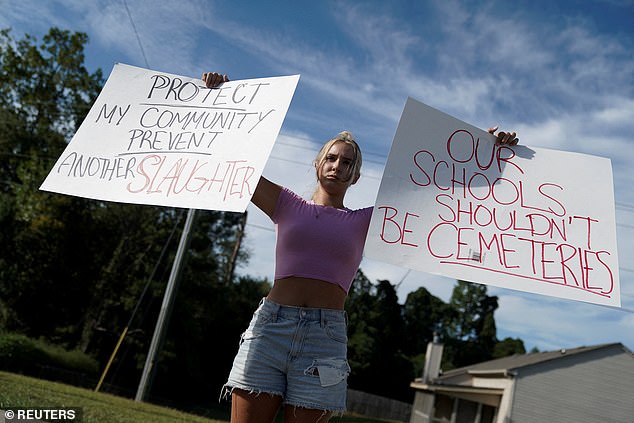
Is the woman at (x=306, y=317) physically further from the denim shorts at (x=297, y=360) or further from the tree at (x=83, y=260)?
the tree at (x=83, y=260)

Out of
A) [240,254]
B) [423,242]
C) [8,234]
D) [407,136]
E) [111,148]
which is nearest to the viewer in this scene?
[423,242]

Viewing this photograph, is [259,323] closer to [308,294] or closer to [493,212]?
[308,294]

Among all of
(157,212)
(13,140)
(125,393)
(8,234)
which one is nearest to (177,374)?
(125,393)

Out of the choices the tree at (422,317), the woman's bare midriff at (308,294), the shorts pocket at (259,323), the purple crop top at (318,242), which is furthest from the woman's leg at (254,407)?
the tree at (422,317)

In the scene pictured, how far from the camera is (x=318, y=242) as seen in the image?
7.36 feet

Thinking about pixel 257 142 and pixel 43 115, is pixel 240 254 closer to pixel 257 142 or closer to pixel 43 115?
pixel 43 115

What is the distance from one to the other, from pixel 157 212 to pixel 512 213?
26.4m

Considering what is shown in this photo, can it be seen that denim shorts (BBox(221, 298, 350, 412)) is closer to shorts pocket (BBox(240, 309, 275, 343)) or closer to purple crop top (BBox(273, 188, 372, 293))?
shorts pocket (BBox(240, 309, 275, 343))

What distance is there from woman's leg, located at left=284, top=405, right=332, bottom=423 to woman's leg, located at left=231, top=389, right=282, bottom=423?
0.07 meters

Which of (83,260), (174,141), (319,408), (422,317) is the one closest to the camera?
(319,408)

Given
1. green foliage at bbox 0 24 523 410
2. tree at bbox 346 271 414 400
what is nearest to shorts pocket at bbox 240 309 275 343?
green foliage at bbox 0 24 523 410

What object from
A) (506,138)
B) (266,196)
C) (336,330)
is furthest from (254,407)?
(506,138)

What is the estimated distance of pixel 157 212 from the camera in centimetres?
2764

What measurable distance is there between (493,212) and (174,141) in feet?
5.43
